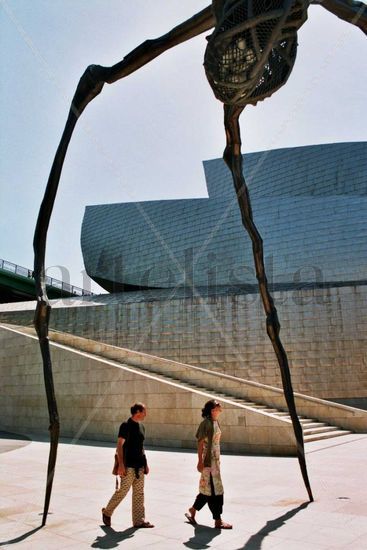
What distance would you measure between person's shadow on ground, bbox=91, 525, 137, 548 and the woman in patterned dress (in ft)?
1.80

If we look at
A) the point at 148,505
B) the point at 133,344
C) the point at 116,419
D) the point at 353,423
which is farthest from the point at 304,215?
the point at 148,505

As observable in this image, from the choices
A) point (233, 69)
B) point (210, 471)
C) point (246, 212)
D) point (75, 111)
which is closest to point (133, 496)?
point (210, 471)

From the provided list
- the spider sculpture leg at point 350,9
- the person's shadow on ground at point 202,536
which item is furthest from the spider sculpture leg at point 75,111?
the person's shadow on ground at point 202,536

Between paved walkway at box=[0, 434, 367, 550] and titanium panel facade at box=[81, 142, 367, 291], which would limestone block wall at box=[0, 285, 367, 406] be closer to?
titanium panel facade at box=[81, 142, 367, 291]

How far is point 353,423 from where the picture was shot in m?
11.2

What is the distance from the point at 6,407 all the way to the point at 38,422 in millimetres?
1629

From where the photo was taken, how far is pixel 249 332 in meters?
17.9

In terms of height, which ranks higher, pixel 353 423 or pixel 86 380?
pixel 86 380

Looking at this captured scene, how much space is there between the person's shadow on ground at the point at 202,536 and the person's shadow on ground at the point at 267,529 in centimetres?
28

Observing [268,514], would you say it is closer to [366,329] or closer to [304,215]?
[366,329]

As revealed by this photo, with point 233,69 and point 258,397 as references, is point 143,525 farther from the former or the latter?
point 258,397

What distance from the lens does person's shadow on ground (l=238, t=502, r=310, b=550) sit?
10.6 feet

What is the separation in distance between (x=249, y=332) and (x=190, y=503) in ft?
43.8

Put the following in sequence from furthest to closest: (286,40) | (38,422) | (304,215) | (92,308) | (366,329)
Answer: (304,215)
(92,308)
(366,329)
(38,422)
(286,40)
